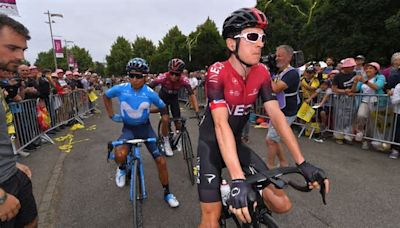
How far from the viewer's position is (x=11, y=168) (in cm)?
208

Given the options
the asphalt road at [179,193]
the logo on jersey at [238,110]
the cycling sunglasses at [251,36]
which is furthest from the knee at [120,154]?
the cycling sunglasses at [251,36]

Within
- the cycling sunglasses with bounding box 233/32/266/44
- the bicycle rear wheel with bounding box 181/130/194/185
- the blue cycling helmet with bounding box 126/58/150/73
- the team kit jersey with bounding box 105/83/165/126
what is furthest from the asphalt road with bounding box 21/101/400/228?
the cycling sunglasses with bounding box 233/32/266/44

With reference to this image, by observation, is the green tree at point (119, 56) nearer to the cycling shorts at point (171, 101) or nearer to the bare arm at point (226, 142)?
the cycling shorts at point (171, 101)

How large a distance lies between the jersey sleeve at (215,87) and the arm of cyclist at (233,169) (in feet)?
0.19

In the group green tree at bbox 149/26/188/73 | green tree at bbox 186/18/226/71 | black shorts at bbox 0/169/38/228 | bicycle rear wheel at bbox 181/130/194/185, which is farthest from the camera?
green tree at bbox 149/26/188/73

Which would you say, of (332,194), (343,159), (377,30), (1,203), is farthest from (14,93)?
(377,30)

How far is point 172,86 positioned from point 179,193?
2688 millimetres

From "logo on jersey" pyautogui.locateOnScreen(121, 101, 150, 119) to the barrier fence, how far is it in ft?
18.1

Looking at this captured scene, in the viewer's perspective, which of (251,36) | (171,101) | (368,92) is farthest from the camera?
(368,92)

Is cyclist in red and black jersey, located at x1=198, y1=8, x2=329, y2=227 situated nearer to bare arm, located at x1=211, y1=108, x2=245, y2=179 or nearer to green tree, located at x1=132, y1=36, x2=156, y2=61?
bare arm, located at x1=211, y1=108, x2=245, y2=179

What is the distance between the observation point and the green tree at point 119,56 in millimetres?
76562

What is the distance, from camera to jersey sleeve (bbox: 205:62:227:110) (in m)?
2.16

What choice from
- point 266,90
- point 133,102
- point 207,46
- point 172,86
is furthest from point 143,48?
point 266,90

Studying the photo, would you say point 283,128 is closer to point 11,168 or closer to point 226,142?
point 226,142
